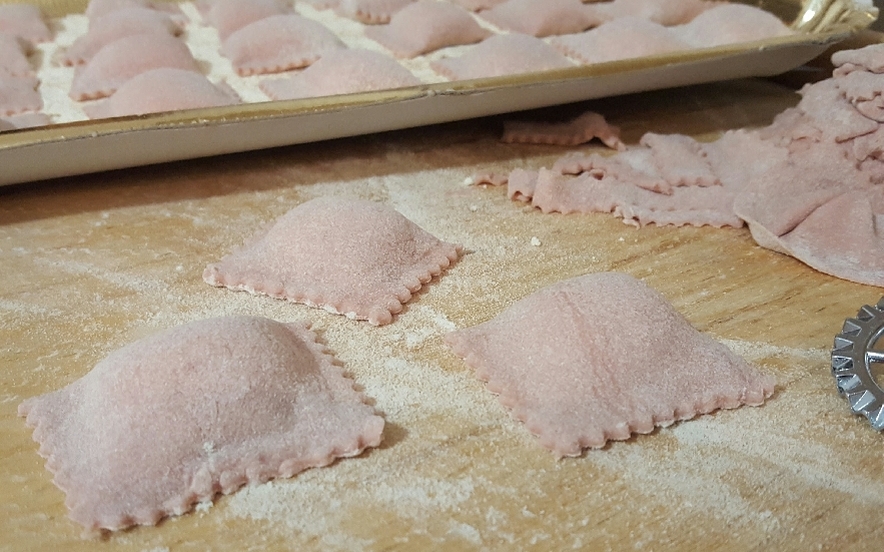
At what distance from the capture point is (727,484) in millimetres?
1165

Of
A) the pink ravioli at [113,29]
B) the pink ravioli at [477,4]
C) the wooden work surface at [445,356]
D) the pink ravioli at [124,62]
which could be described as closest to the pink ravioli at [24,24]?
the pink ravioli at [113,29]

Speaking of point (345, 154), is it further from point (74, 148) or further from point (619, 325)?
point (619, 325)

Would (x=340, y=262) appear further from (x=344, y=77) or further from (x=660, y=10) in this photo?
(x=660, y=10)

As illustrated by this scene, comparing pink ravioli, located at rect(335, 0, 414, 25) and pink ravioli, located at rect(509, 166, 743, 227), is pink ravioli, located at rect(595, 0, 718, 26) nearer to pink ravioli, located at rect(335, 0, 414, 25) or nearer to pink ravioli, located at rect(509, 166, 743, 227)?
pink ravioli, located at rect(335, 0, 414, 25)

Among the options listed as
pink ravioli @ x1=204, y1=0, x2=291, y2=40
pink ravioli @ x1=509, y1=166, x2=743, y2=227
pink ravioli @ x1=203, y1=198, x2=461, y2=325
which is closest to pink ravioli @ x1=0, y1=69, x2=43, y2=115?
pink ravioli @ x1=204, y1=0, x2=291, y2=40

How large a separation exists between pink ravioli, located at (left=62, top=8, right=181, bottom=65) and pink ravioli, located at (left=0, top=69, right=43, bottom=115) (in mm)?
201

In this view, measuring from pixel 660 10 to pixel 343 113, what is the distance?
140 centimetres

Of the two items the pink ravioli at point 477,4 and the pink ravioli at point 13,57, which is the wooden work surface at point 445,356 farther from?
the pink ravioli at point 477,4

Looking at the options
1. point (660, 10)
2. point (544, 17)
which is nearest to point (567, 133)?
point (544, 17)

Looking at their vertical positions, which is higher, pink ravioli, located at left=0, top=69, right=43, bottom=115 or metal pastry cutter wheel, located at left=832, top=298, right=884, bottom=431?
pink ravioli, located at left=0, top=69, right=43, bottom=115

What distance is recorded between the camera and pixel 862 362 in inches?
51.3

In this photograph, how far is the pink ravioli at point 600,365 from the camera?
1230mm

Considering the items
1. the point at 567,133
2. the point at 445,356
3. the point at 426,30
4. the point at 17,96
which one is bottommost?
the point at 445,356

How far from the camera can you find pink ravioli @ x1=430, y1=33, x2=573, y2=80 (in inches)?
83.9
